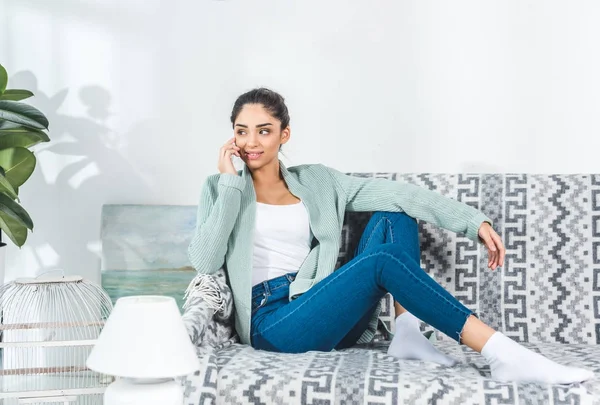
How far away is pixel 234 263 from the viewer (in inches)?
84.9

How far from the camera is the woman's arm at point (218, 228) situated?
2.10m

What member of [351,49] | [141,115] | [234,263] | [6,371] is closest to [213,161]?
[141,115]

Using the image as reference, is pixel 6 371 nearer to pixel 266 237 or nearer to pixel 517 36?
pixel 266 237

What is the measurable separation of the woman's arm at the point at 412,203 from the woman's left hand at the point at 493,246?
0.02 metres

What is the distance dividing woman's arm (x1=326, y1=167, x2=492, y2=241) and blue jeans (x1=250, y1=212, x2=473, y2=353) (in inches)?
2.6

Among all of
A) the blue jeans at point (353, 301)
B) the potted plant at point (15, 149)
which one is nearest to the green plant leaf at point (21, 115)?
the potted plant at point (15, 149)

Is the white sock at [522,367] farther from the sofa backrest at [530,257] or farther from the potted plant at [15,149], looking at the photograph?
the potted plant at [15,149]

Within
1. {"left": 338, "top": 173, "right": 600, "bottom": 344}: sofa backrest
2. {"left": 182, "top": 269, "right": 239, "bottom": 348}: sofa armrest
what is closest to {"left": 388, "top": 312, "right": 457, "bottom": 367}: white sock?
{"left": 338, "top": 173, "right": 600, "bottom": 344}: sofa backrest

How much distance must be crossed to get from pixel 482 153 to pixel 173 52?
131 centimetres

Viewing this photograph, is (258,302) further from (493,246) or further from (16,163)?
(16,163)

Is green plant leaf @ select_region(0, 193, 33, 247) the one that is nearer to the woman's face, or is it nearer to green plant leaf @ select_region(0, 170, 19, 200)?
green plant leaf @ select_region(0, 170, 19, 200)

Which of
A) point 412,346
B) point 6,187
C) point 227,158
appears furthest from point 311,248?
point 6,187

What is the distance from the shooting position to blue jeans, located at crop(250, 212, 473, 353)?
181 cm

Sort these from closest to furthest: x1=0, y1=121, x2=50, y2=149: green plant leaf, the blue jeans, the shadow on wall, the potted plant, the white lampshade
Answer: the white lampshade → the blue jeans → the potted plant → x1=0, y1=121, x2=50, y2=149: green plant leaf → the shadow on wall
